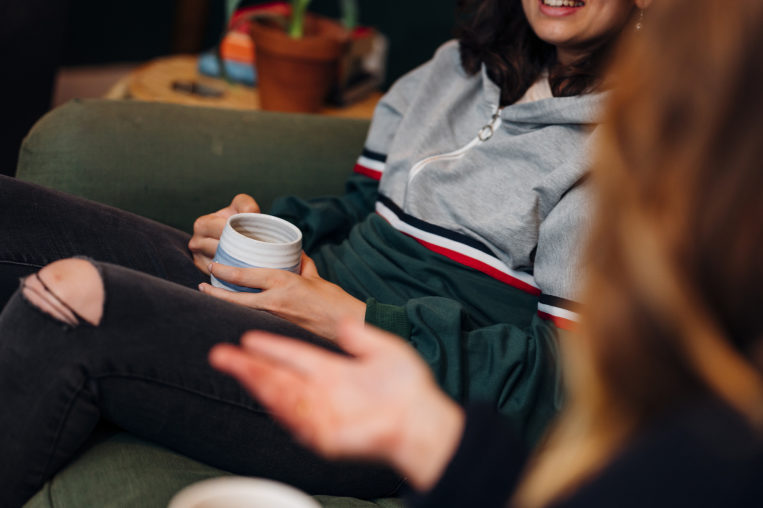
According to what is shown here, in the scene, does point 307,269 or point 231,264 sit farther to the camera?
point 307,269

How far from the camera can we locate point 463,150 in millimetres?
1177

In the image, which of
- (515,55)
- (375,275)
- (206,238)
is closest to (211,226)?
(206,238)

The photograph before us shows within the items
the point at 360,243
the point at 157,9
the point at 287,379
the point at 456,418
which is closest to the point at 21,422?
the point at 287,379

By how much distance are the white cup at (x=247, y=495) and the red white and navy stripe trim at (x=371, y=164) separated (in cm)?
83

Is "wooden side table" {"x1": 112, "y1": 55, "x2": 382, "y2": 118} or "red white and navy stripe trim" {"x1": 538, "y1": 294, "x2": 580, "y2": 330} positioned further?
"wooden side table" {"x1": 112, "y1": 55, "x2": 382, "y2": 118}

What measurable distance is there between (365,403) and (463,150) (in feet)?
2.40

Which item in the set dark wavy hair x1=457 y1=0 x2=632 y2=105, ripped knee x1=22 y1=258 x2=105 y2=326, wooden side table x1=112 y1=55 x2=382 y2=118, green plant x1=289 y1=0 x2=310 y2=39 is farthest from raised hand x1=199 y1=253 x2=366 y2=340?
green plant x1=289 y1=0 x2=310 y2=39

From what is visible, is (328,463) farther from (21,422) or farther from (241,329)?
(21,422)

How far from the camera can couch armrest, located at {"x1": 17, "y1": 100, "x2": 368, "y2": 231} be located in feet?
A: 3.98

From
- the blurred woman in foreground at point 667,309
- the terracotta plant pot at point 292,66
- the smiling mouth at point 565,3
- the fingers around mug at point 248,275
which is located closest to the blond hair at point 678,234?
the blurred woman in foreground at point 667,309

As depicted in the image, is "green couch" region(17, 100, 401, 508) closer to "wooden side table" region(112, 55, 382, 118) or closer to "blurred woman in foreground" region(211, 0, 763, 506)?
"wooden side table" region(112, 55, 382, 118)

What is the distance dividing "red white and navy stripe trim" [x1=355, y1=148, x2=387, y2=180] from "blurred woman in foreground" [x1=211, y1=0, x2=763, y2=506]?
0.80 metres

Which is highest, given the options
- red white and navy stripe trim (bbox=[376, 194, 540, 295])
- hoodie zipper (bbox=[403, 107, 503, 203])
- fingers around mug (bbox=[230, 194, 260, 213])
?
hoodie zipper (bbox=[403, 107, 503, 203])

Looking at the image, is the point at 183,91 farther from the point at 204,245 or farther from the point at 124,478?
the point at 124,478
